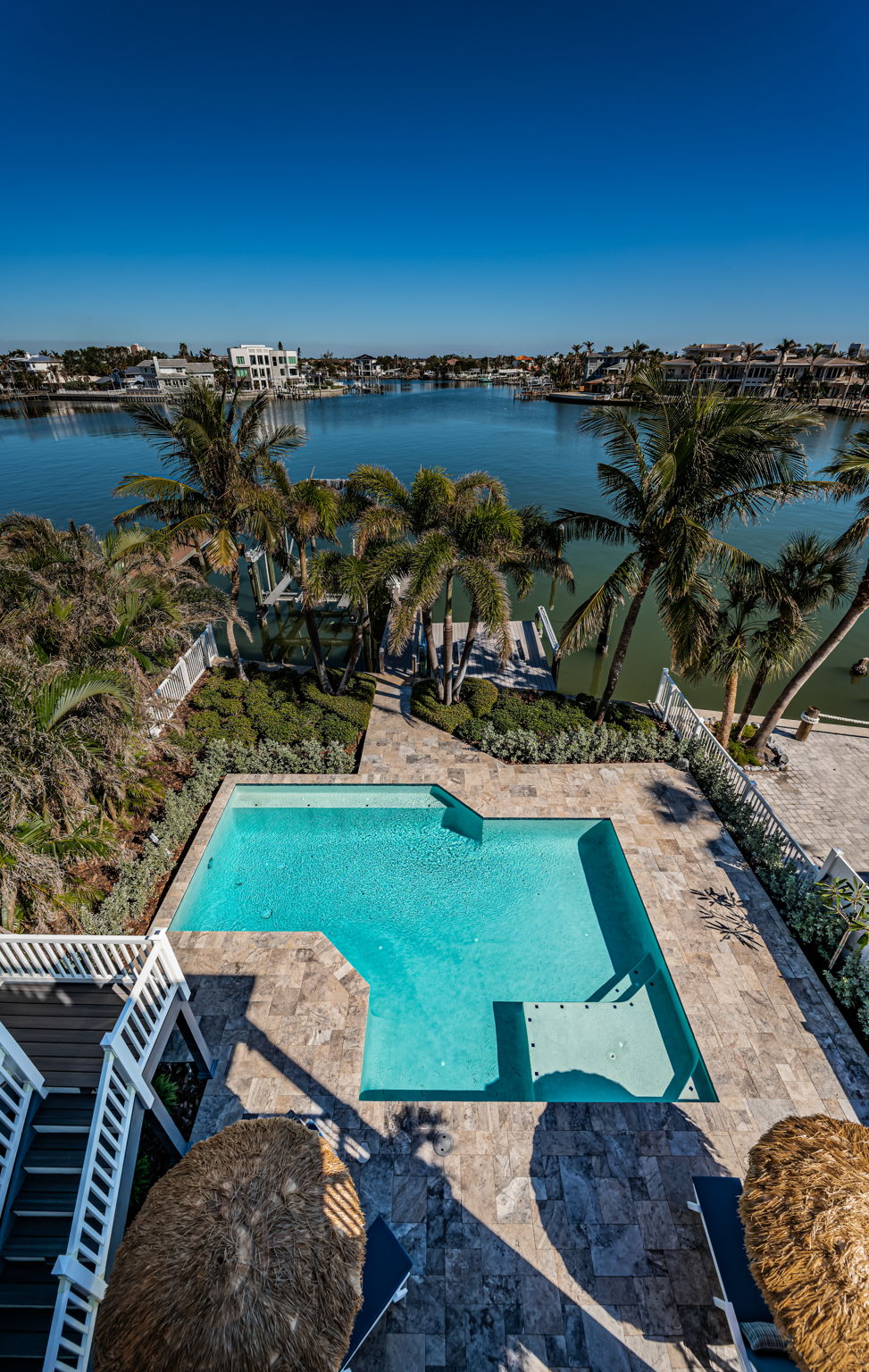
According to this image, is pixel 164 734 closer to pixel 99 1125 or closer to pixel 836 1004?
pixel 99 1125

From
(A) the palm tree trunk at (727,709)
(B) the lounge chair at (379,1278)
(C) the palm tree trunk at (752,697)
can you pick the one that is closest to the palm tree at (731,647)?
(A) the palm tree trunk at (727,709)

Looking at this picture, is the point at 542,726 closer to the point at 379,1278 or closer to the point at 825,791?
the point at 825,791

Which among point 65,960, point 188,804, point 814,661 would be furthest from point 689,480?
point 65,960

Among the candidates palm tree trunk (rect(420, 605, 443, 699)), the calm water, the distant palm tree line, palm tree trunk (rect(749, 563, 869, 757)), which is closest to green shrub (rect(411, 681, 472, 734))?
palm tree trunk (rect(420, 605, 443, 699))

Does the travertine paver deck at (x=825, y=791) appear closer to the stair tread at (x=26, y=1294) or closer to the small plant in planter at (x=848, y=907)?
the small plant in planter at (x=848, y=907)

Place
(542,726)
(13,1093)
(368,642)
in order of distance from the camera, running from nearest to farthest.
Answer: (13,1093), (542,726), (368,642)

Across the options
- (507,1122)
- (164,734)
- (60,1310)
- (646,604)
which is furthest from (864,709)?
(60,1310)
